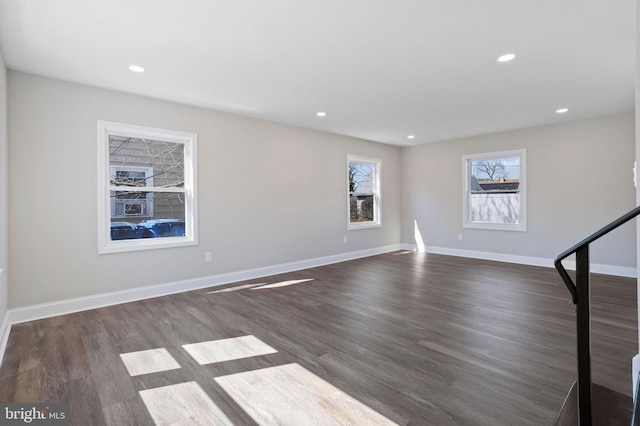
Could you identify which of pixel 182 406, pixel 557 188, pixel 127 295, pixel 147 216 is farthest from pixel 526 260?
pixel 127 295

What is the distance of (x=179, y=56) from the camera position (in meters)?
2.97

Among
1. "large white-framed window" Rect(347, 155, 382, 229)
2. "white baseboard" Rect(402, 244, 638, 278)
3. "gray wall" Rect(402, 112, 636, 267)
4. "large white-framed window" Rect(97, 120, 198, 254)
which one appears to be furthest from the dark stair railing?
"large white-framed window" Rect(347, 155, 382, 229)

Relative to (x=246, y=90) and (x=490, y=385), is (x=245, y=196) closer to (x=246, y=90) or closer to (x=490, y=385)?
(x=246, y=90)

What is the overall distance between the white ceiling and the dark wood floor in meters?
2.49

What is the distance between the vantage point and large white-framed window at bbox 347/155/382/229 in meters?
6.81

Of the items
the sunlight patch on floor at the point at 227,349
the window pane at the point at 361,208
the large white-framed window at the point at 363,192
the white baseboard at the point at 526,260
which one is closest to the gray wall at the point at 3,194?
the sunlight patch on floor at the point at 227,349

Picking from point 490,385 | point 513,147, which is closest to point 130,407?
point 490,385

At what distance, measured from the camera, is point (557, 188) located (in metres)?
5.57

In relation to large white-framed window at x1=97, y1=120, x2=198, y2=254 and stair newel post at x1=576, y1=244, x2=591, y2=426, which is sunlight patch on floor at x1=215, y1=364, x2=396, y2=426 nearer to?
stair newel post at x1=576, y1=244, x2=591, y2=426

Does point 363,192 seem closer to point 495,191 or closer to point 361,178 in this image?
point 361,178

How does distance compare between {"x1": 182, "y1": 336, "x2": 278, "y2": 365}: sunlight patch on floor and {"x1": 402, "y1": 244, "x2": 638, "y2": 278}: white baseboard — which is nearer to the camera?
{"x1": 182, "y1": 336, "x2": 278, "y2": 365}: sunlight patch on floor

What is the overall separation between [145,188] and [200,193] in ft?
2.21

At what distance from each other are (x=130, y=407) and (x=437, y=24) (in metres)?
3.29

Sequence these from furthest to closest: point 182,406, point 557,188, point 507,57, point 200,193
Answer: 1. point 557,188
2. point 200,193
3. point 507,57
4. point 182,406
